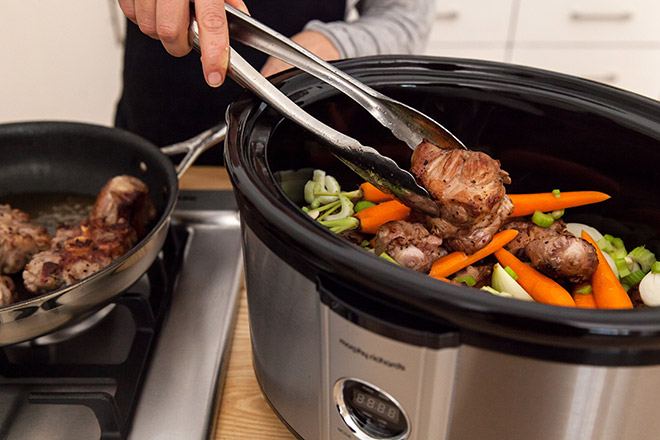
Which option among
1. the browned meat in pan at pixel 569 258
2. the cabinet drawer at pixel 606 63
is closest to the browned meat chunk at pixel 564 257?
the browned meat in pan at pixel 569 258

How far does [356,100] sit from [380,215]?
16cm

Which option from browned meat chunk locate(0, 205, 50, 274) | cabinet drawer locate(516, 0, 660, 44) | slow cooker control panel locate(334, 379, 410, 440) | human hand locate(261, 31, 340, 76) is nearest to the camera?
slow cooker control panel locate(334, 379, 410, 440)

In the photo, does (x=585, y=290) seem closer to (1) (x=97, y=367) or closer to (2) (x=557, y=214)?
(2) (x=557, y=214)

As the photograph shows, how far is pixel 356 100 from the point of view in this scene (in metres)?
0.74

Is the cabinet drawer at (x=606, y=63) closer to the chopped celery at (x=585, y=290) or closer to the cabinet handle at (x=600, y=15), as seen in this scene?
the cabinet handle at (x=600, y=15)

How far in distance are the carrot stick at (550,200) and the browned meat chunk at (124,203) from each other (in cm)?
63

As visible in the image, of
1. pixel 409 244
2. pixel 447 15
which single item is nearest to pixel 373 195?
pixel 409 244

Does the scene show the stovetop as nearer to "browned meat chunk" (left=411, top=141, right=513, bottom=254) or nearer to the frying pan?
the frying pan

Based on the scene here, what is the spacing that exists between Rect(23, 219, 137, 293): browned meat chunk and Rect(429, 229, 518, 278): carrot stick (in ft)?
1.73

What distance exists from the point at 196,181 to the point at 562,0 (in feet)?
6.31

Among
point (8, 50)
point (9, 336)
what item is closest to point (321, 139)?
point (9, 336)

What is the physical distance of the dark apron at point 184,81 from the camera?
141 centimetres

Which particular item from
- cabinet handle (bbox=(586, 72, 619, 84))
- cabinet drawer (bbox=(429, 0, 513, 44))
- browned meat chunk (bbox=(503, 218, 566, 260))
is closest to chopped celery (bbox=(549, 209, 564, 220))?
browned meat chunk (bbox=(503, 218, 566, 260))

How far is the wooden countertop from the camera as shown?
0.79m
